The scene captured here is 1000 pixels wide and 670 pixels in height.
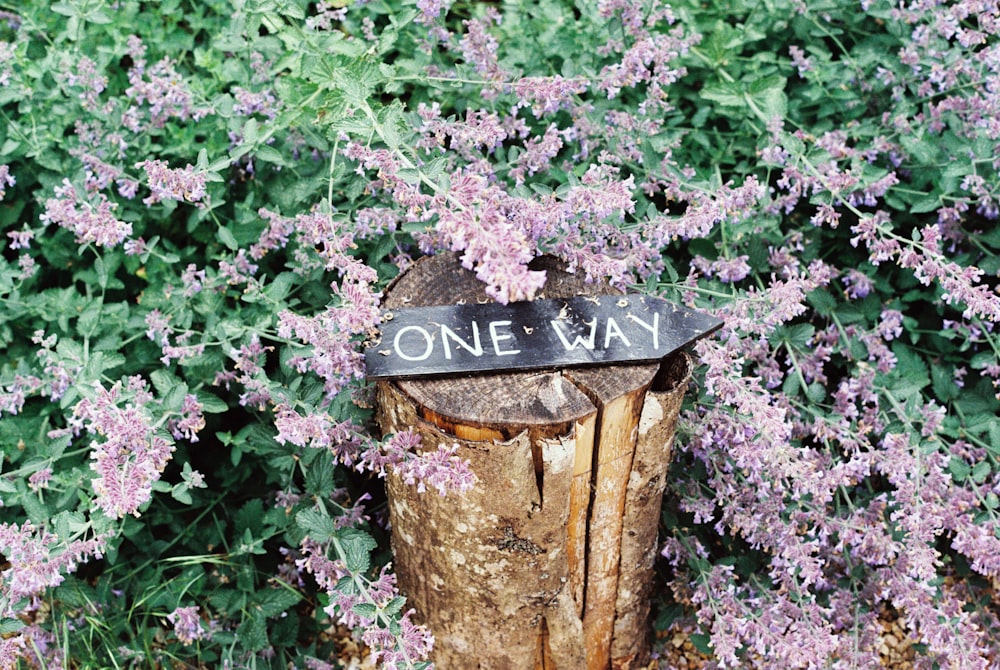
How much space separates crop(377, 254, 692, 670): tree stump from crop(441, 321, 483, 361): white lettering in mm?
58

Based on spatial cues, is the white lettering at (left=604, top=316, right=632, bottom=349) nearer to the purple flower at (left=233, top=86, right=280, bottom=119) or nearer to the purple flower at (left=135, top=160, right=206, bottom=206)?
the purple flower at (left=135, top=160, right=206, bottom=206)

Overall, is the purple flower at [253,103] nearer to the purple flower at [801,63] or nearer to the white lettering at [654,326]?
the white lettering at [654,326]

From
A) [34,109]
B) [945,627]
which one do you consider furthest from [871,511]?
[34,109]

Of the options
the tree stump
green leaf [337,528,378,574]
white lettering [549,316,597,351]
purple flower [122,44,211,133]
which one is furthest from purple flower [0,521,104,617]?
purple flower [122,44,211,133]

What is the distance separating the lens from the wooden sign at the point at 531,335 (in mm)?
2031

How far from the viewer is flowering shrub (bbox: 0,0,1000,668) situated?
2.28 metres

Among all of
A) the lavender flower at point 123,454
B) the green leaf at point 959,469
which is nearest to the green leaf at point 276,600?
the lavender flower at point 123,454

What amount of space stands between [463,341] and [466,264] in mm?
185

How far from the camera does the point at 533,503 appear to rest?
212 cm

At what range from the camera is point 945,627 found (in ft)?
7.97

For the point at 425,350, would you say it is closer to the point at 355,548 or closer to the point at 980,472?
the point at 355,548

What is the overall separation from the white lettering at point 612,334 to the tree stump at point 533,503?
2.1 inches

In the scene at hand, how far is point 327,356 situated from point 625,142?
4.08 feet

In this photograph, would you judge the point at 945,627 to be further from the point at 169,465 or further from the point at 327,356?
the point at 169,465
